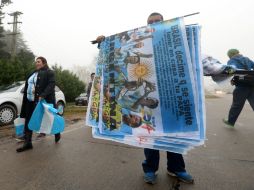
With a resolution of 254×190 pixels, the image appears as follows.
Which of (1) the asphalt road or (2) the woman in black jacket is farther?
(2) the woman in black jacket

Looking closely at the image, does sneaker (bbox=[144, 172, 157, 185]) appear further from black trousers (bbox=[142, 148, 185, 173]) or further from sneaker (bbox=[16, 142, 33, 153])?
sneaker (bbox=[16, 142, 33, 153])

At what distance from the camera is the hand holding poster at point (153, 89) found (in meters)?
2.72

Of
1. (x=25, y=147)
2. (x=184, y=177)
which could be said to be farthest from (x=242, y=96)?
(x=25, y=147)

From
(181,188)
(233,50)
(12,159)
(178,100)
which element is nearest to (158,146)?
(178,100)

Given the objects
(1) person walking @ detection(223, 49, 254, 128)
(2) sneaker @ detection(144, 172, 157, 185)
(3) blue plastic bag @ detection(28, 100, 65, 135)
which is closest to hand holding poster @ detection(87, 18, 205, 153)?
(2) sneaker @ detection(144, 172, 157, 185)

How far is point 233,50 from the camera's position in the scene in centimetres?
622

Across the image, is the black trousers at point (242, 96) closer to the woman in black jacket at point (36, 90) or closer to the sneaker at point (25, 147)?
the woman in black jacket at point (36, 90)

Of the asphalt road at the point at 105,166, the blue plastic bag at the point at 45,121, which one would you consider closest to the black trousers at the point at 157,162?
the asphalt road at the point at 105,166

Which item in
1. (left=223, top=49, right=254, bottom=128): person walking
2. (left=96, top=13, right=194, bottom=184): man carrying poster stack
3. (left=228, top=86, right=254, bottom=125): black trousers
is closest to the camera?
(left=96, top=13, right=194, bottom=184): man carrying poster stack

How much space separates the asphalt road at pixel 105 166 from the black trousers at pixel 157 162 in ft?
0.53

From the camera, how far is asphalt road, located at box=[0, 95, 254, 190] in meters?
3.37

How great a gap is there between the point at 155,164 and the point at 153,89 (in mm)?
1037

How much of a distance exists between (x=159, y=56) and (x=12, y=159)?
3.04m

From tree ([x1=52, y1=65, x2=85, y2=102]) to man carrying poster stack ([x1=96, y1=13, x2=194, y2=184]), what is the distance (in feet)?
55.9
